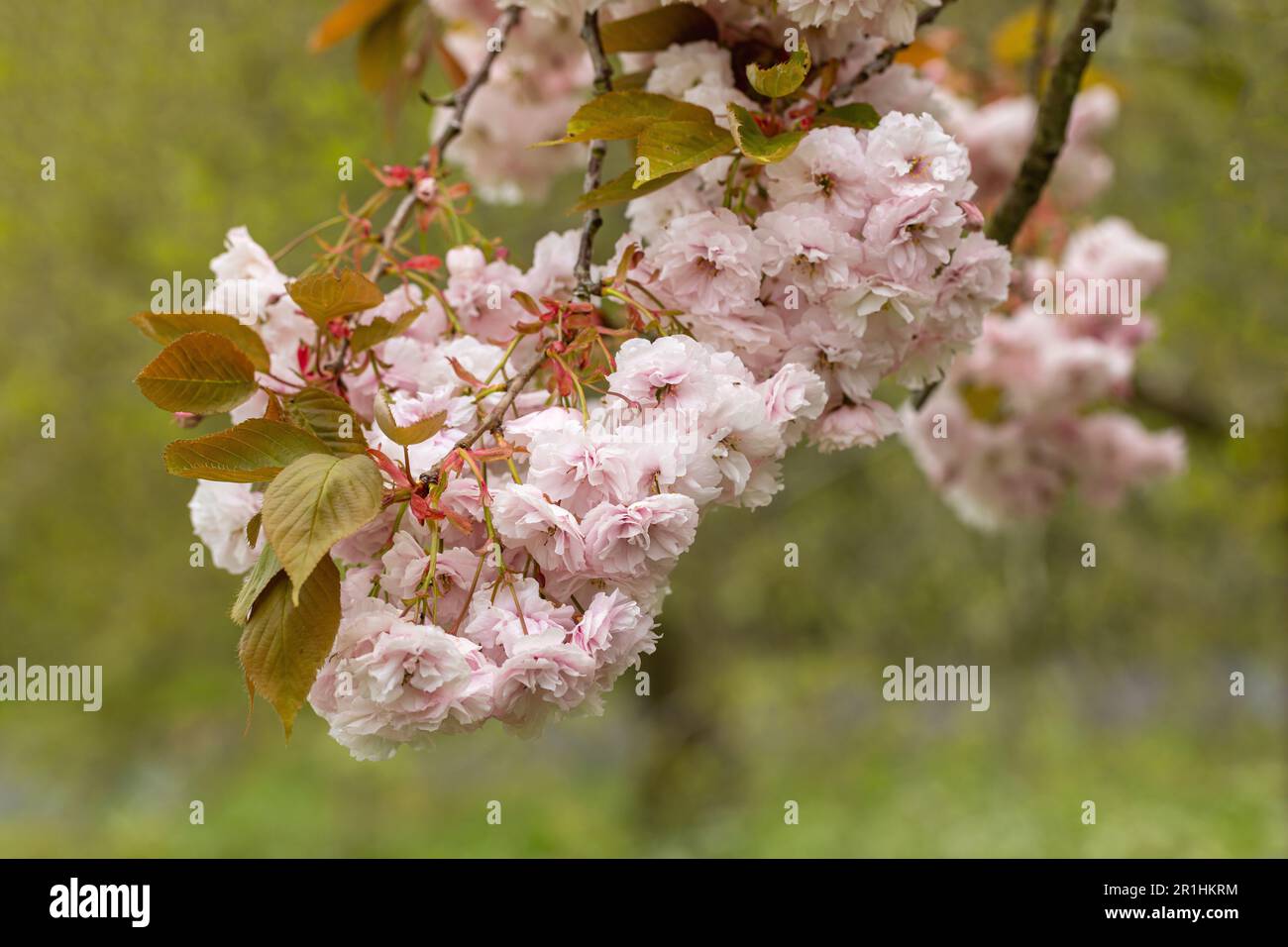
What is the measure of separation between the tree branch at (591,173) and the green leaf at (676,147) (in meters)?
0.07

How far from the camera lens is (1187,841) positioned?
19.0ft

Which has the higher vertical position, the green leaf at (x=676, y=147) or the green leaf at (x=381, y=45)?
the green leaf at (x=381, y=45)

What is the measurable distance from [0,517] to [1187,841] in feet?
19.8

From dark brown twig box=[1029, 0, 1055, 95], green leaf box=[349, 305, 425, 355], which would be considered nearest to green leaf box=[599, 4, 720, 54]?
green leaf box=[349, 305, 425, 355]

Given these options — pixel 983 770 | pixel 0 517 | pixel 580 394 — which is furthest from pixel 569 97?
pixel 983 770

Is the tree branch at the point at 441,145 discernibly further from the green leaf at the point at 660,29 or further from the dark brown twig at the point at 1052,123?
the dark brown twig at the point at 1052,123

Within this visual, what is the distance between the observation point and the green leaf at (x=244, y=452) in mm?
903

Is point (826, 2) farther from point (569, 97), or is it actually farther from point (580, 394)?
point (569, 97)

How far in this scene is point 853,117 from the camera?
1.10 meters

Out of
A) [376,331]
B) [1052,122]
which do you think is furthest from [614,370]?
[1052,122]

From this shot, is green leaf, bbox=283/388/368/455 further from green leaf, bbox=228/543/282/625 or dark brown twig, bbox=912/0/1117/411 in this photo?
dark brown twig, bbox=912/0/1117/411

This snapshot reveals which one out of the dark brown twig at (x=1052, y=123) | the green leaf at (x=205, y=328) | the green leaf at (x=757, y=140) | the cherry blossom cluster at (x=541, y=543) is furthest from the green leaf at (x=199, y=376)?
the dark brown twig at (x=1052, y=123)

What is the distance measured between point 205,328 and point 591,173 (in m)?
0.40

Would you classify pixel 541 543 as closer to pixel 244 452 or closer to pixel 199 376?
pixel 244 452
